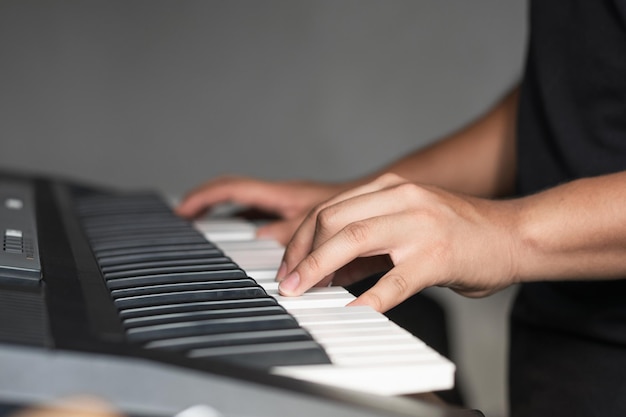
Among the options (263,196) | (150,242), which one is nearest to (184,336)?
(150,242)

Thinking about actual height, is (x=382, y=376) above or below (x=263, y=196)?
below

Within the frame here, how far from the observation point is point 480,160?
1.58 m

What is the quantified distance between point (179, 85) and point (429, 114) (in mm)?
784

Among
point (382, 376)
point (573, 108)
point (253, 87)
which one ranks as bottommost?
point (382, 376)

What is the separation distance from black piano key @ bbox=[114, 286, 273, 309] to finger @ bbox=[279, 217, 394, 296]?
37 mm

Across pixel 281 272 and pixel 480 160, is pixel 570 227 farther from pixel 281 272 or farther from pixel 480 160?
pixel 480 160

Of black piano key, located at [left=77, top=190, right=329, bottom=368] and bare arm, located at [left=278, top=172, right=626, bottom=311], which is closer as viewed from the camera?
black piano key, located at [left=77, top=190, right=329, bottom=368]

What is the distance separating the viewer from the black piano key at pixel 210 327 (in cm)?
70

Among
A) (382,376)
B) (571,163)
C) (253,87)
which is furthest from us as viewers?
(253,87)

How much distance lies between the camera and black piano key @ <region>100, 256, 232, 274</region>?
96 cm

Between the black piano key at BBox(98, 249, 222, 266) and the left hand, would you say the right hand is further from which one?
the left hand

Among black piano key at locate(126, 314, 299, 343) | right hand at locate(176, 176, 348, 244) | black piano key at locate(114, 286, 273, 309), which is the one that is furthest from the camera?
right hand at locate(176, 176, 348, 244)

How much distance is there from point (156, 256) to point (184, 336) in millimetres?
348

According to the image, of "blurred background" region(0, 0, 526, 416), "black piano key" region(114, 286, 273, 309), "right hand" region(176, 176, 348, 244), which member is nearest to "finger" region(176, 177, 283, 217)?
"right hand" region(176, 176, 348, 244)
